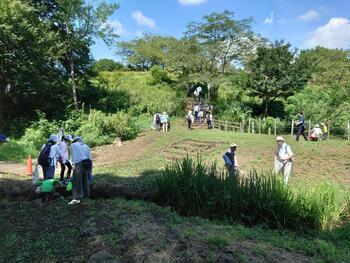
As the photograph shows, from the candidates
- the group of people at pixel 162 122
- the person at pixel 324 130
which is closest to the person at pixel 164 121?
the group of people at pixel 162 122

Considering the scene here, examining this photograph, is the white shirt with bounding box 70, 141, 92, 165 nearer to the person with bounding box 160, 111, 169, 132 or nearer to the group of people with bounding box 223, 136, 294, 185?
the group of people with bounding box 223, 136, 294, 185

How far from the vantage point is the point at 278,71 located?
29.2m

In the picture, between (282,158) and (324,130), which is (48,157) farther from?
(324,130)

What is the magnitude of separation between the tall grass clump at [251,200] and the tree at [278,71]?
2254 centimetres

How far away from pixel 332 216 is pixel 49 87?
81.1ft

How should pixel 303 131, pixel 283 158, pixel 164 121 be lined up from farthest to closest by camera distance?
pixel 164 121 < pixel 303 131 < pixel 283 158

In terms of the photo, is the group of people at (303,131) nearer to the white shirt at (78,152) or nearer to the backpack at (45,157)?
the backpack at (45,157)

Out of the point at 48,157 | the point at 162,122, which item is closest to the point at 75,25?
the point at 162,122

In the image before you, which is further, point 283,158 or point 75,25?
point 75,25

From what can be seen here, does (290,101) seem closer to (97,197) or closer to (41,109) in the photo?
(41,109)

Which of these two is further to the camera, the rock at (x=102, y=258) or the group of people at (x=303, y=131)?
the group of people at (x=303, y=131)

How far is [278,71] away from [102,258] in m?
26.5

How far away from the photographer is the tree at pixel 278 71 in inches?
1149

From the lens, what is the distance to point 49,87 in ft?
93.0
